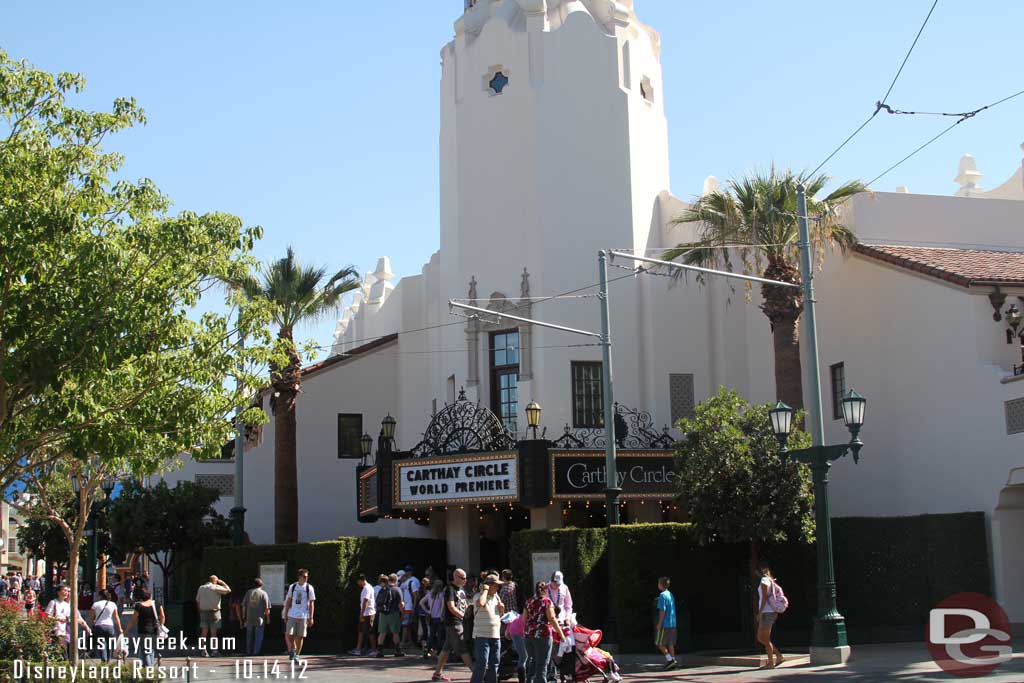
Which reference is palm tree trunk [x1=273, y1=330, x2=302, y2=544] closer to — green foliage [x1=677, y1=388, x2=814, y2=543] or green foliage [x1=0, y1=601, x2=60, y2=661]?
green foliage [x1=677, y1=388, x2=814, y2=543]

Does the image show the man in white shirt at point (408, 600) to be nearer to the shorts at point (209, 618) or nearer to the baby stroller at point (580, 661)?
the shorts at point (209, 618)

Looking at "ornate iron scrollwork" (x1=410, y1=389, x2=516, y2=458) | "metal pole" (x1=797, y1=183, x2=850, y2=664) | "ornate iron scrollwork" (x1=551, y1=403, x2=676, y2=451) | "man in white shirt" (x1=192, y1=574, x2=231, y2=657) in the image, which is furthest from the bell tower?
"metal pole" (x1=797, y1=183, x2=850, y2=664)

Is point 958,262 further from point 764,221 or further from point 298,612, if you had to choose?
point 298,612

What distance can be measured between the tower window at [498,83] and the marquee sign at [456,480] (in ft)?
31.9

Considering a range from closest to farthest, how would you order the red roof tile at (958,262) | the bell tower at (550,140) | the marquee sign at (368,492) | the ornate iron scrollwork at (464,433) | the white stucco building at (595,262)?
the red roof tile at (958,262) < the white stucco building at (595,262) < the ornate iron scrollwork at (464,433) < the marquee sign at (368,492) < the bell tower at (550,140)

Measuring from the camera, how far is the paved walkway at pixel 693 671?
58.7ft

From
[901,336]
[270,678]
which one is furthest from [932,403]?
[270,678]

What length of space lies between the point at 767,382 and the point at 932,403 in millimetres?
5452

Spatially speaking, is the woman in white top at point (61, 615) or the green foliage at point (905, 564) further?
the green foliage at point (905, 564)

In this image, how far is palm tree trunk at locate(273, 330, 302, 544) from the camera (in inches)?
1256

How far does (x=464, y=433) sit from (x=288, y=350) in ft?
18.4

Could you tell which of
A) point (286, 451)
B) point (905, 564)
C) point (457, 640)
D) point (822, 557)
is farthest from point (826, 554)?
point (286, 451)
